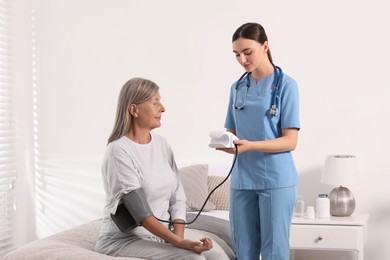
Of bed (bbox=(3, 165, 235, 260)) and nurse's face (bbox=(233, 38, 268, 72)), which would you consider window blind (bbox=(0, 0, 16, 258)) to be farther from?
nurse's face (bbox=(233, 38, 268, 72))

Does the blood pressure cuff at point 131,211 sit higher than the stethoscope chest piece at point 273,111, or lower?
lower

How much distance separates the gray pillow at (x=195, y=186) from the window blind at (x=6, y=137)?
1332 millimetres

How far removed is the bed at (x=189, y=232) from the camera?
261cm

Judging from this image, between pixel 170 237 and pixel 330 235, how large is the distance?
167cm

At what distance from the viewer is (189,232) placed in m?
3.21

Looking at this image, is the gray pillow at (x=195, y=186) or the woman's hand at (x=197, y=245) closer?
the woman's hand at (x=197, y=245)

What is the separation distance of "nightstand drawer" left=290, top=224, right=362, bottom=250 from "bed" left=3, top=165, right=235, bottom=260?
46 centimetres

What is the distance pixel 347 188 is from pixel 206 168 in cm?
93

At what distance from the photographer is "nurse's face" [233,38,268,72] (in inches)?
95.0

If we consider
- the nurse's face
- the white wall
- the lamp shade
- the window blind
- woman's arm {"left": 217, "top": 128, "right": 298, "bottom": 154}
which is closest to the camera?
woman's arm {"left": 217, "top": 128, "right": 298, "bottom": 154}

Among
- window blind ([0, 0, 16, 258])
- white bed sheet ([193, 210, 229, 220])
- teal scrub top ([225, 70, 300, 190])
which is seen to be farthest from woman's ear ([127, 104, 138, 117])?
window blind ([0, 0, 16, 258])

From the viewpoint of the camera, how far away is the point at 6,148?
4.62 m

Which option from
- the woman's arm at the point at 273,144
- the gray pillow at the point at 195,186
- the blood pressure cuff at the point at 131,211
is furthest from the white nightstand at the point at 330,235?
the blood pressure cuff at the point at 131,211

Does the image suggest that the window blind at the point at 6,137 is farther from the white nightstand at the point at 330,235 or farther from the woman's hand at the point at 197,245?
the woman's hand at the point at 197,245
